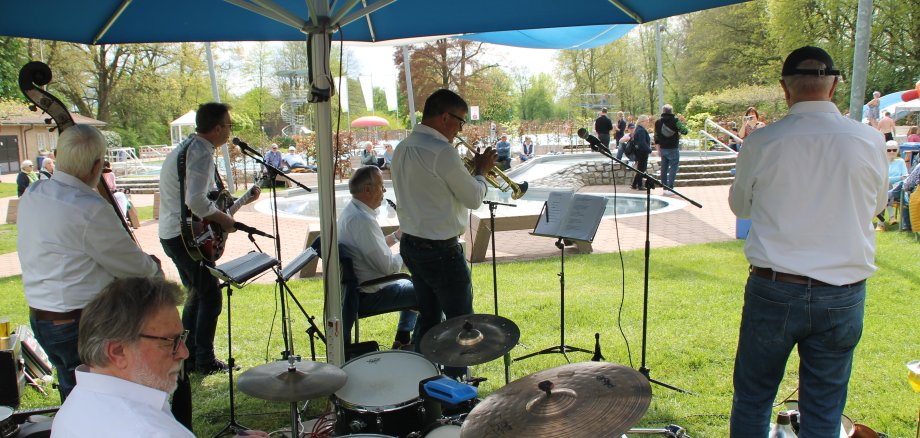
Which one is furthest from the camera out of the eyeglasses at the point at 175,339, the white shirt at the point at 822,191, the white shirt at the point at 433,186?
the white shirt at the point at 433,186

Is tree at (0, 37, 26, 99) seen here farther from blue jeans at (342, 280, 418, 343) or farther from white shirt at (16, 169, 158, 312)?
white shirt at (16, 169, 158, 312)

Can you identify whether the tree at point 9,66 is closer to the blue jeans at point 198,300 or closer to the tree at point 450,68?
the tree at point 450,68

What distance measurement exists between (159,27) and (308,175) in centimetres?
1760

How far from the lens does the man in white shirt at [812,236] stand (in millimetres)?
2438

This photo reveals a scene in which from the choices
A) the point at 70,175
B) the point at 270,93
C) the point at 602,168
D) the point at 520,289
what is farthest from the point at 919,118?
the point at 270,93

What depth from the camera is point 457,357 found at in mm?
2949

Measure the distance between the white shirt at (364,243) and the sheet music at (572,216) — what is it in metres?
1.06

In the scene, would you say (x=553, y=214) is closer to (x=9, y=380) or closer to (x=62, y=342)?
(x=62, y=342)

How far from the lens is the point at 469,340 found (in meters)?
3.05

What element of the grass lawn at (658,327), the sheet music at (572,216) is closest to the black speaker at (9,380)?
the grass lawn at (658,327)

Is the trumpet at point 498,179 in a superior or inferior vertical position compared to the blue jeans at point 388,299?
superior

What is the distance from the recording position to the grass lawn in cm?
375

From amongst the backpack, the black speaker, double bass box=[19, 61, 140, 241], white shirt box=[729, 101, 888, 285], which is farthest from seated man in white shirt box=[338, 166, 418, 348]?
the backpack

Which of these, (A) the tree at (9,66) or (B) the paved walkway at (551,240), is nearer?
(B) the paved walkway at (551,240)
